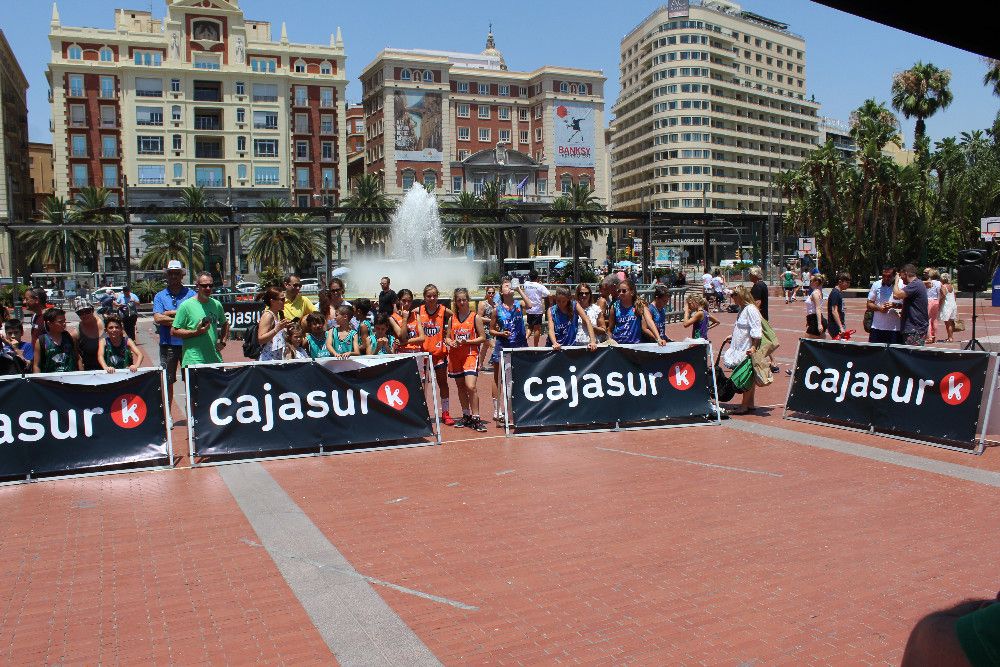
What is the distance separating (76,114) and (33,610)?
267ft

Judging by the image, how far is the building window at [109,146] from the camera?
3012 inches

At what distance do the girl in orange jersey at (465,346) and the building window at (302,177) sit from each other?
76.1 m

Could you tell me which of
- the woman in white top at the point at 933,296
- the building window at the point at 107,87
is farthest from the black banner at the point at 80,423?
the building window at the point at 107,87

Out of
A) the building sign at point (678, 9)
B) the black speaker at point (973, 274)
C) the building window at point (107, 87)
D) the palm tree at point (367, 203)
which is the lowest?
the black speaker at point (973, 274)

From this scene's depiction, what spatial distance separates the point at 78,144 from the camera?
76375mm

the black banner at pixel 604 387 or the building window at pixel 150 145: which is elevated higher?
the building window at pixel 150 145

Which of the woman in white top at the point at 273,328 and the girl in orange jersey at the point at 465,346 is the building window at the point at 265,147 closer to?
the woman in white top at the point at 273,328

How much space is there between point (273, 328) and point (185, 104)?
75111 millimetres

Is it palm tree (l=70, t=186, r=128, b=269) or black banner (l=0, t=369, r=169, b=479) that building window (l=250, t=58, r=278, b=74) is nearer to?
palm tree (l=70, t=186, r=128, b=269)

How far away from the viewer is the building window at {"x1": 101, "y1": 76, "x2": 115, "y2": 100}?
7650cm

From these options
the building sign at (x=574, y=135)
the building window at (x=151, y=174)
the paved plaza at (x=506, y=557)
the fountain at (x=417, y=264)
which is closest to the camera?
the paved plaza at (x=506, y=557)

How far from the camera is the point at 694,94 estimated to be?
11300cm

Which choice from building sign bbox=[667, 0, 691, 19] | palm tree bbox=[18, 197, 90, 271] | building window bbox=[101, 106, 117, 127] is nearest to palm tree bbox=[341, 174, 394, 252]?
building window bbox=[101, 106, 117, 127]

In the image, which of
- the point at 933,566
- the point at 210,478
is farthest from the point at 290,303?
the point at 933,566
